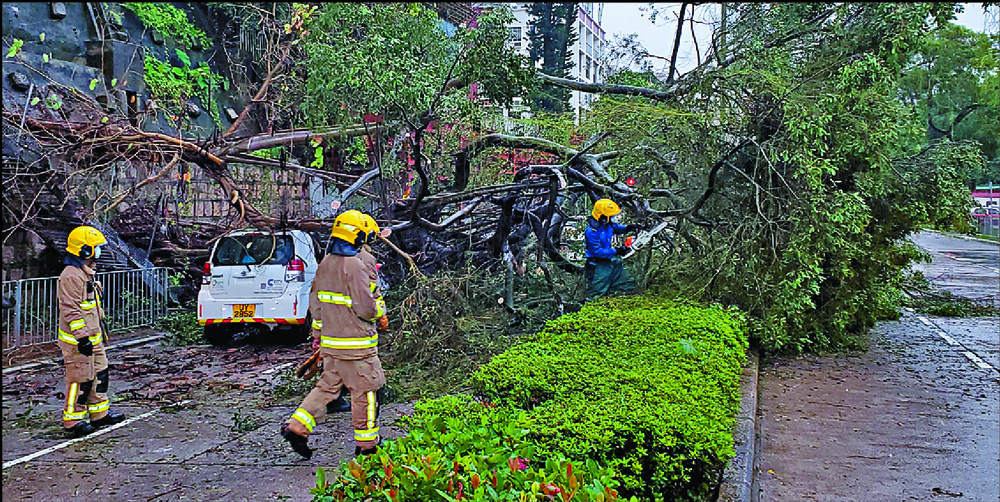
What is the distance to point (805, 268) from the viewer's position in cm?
947

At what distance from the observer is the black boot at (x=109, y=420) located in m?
7.22

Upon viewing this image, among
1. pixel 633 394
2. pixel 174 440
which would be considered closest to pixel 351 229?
pixel 174 440

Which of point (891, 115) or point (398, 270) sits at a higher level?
point (891, 115)

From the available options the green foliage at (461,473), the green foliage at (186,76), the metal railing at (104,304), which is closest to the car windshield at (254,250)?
the metal railing at (104,304)

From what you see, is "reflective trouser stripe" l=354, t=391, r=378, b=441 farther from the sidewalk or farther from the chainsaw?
the chainsaw

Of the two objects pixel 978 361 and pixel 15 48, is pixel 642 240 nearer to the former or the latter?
pixel 978 361

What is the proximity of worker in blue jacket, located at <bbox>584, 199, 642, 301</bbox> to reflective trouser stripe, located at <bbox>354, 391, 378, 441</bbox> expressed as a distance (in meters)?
5.22

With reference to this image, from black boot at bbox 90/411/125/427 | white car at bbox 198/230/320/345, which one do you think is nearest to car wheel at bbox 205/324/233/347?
white car at bbox 198/230/320/345

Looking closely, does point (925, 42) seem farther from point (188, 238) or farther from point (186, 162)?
point (188, 238)

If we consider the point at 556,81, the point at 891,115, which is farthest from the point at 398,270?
the point at 891,115

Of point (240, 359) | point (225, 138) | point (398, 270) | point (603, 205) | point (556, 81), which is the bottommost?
point (240, 359)

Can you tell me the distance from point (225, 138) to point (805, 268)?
7.50 metres

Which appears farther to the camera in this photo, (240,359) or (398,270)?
(398,270)

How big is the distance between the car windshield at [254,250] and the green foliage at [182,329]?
1.35 m
